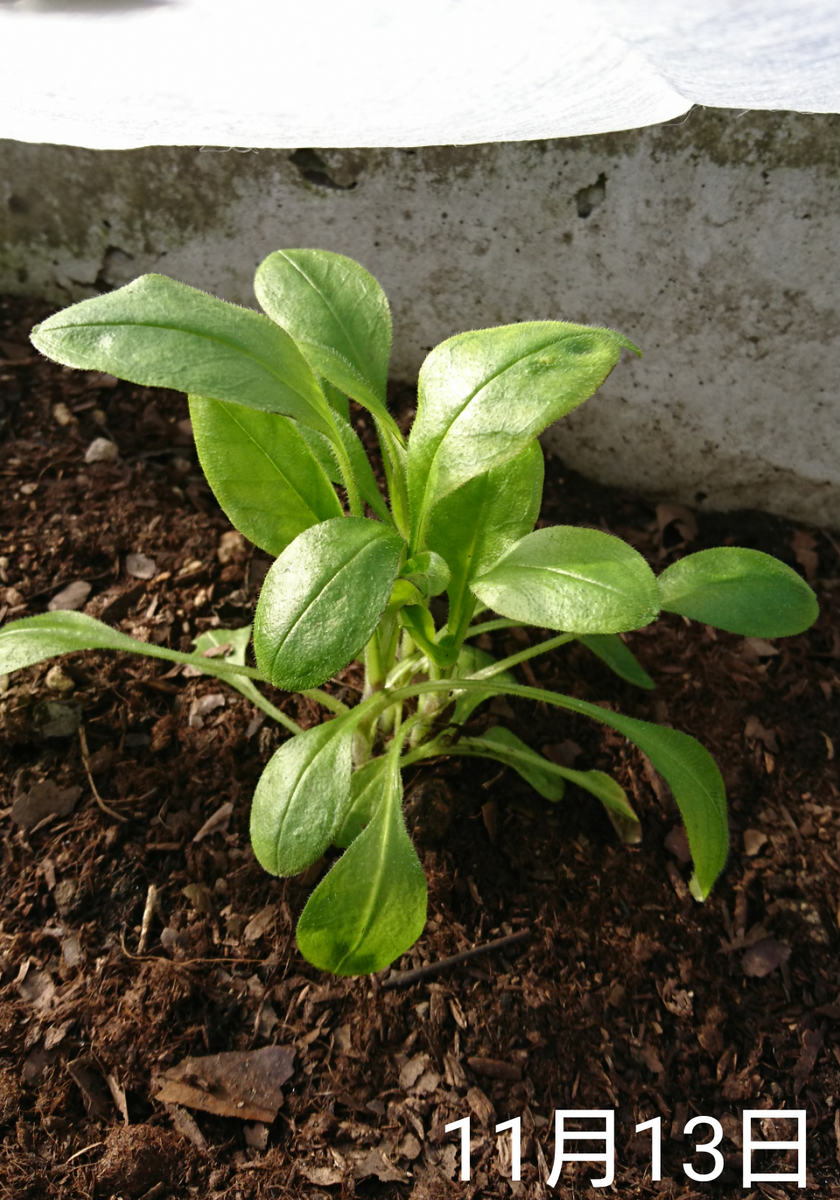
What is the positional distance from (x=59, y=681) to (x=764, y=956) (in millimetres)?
980

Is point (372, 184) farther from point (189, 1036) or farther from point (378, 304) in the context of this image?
point (189, 1036)

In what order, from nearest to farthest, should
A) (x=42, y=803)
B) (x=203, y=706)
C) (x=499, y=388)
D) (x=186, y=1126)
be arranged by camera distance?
1. (x=499, y=388)
2. (x=186, y=1126)
3. (x=42, y=803)
4. (x=203, y=706)

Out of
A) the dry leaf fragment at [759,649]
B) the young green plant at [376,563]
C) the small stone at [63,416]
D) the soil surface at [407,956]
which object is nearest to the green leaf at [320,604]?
the young green plant at [376,563]

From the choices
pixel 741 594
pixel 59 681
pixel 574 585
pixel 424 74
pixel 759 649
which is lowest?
pixel 759 649

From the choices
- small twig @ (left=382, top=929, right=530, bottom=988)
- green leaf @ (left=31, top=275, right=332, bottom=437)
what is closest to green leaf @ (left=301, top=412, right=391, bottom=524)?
green leaf @ (left=31, top=275, right=332, bottom=437)

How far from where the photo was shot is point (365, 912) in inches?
35.1

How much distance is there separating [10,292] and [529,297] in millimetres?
1001

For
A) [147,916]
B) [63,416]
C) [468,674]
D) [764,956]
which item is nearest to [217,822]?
[147,916]

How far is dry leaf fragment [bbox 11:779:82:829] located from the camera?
1.14 metres

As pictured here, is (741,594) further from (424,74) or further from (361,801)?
(424,74)

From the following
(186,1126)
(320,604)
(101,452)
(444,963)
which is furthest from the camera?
(101,452)

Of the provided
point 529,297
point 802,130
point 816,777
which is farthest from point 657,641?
point 802,130

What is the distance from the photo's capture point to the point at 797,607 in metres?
1.00

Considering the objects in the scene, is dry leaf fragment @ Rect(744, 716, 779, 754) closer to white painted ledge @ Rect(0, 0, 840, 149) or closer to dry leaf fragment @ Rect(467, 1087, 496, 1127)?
dry leaf fragment @ Rect(467, 1087, 496, 1127)
